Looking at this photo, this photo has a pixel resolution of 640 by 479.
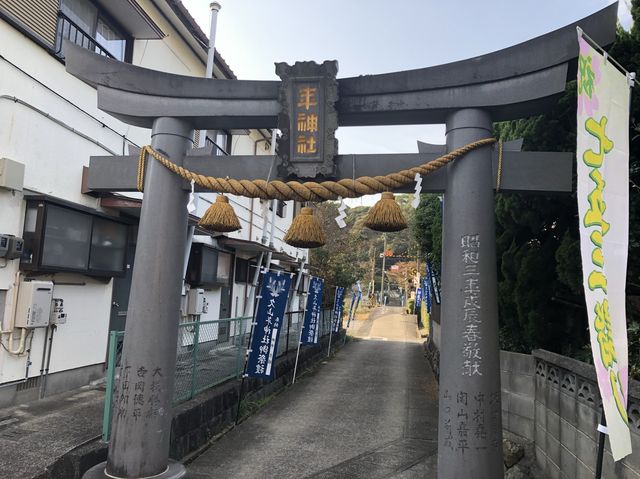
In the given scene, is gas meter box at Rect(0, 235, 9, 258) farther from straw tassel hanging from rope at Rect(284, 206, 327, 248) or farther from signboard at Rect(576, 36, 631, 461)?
signboard at Rect(576, 36, 631, 461)

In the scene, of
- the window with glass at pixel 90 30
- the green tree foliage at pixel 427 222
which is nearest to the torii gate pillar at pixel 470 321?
the window with glass at pixel 90 30

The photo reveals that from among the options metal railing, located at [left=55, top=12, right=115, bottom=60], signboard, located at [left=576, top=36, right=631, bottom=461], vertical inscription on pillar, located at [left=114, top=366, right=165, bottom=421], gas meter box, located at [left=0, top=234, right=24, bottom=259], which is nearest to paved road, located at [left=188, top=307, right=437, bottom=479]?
vertical inscription on pillar, located at [left=114, top=366, right=165, bottom=421]

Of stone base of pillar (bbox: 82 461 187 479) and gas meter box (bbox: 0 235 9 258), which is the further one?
gas meter box (bbox: 0 235 9 258)

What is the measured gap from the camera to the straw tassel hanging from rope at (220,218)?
4.64 metres

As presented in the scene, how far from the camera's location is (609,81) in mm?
3199

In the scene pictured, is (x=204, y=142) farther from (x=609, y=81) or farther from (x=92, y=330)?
(x=609, y=81)

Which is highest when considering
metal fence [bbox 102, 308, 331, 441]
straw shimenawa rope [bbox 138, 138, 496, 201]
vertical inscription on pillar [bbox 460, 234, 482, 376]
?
straw shimenawa rope [bbox 138, 138, 496, 201]

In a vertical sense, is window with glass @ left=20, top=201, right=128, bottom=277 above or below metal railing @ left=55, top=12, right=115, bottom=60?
below

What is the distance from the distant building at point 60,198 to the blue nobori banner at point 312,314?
4471 millimetres

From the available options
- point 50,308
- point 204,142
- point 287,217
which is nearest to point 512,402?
point 50,308

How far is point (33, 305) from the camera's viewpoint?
259 inches

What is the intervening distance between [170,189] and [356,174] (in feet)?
6.20

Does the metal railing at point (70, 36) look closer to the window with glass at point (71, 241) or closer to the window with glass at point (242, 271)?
the window with glass at point (71, 241)

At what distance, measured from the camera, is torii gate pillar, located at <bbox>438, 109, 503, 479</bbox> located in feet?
12.5
